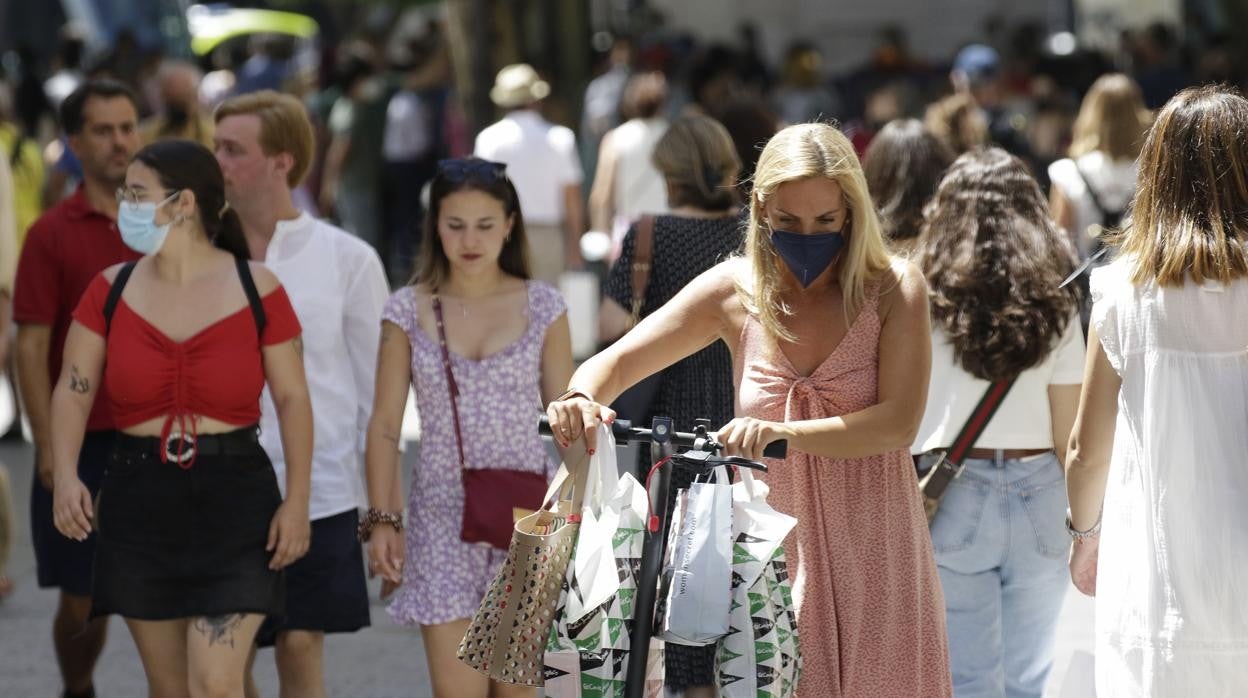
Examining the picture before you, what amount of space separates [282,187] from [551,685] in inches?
96.8

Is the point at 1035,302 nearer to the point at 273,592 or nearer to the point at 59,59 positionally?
the point at 273,592

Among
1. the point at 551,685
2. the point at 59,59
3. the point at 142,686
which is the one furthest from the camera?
the point at 59,59

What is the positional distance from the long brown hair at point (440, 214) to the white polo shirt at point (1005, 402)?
3.80 feet

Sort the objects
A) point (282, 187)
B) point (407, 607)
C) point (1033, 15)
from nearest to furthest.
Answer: point (407, 607)
point (282, 187)
point (1033, 15)

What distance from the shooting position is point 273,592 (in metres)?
4.96

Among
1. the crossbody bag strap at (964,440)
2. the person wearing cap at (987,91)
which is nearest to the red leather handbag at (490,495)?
the crossbody bag strap at (964,440)

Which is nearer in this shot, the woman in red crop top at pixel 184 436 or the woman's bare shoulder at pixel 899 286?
the woman's bare shoulder at pixel 899 286

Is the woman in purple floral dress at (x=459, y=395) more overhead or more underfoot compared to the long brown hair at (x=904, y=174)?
more underfoot

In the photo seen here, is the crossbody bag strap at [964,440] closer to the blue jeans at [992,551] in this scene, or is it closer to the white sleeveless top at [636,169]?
the blue jeans at [992,551]

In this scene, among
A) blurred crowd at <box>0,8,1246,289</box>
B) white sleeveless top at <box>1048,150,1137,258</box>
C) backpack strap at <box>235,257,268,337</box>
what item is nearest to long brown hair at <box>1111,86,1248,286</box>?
backpack strap at <box>235,257,268,337</box>

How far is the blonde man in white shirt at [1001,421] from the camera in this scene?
16.5 feet

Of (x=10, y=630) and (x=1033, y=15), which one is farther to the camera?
(x=1033, y=15)

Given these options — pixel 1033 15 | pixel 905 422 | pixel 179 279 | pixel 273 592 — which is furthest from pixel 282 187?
pixel 1033 15

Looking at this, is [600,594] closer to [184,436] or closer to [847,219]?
[847,219]
